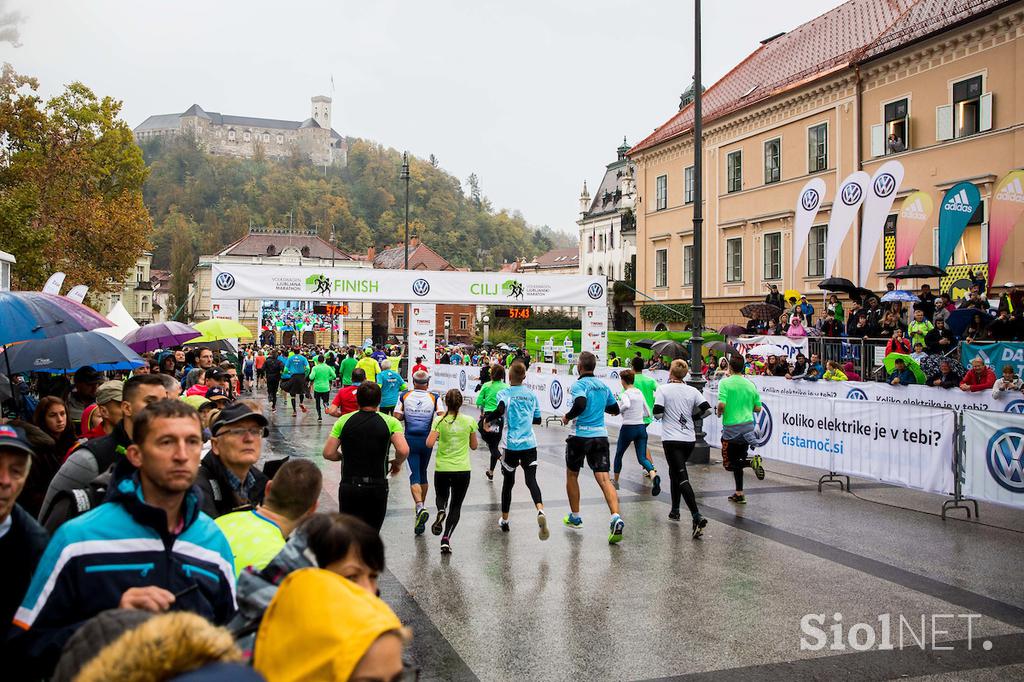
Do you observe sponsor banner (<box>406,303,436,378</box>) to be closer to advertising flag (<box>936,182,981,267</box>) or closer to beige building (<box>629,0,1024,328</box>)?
beige building (<box>629,0,1024,328</box>)

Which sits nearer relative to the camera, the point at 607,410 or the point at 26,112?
the point at 607,410

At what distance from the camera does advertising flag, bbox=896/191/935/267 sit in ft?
73.0

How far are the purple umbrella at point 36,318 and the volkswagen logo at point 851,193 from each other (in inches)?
784

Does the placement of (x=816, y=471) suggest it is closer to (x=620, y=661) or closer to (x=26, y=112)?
(x=620, y=661)

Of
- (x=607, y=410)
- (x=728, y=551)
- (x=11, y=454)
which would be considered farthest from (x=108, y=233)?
(x=11, y=454)

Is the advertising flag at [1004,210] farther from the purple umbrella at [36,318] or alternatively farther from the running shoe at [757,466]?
the purple umbrella at [36,318]

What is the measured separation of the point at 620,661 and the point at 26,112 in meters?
31.2

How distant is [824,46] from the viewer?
3456 cm

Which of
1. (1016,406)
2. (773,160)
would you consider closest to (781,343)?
(1016,406)

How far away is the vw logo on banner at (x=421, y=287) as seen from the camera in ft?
86.9

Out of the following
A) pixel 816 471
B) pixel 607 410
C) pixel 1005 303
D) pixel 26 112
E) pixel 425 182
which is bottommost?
pixel 816 471

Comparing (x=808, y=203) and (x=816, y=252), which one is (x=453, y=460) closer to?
(x=808, y=203)

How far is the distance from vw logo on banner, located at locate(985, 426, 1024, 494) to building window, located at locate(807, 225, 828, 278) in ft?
77.9

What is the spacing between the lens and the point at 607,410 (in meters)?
9.67
